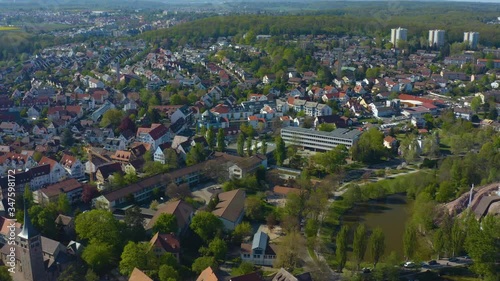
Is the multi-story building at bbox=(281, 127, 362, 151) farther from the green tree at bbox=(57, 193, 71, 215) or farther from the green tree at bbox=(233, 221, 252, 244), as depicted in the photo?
the green tree at bbox=(57, 193, 71, 215)

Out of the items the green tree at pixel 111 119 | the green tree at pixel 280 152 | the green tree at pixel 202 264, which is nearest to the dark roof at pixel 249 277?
the green tree at pixel 202 264

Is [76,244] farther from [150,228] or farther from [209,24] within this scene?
[209,24]

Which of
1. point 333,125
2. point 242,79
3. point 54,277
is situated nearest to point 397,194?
point 333,125

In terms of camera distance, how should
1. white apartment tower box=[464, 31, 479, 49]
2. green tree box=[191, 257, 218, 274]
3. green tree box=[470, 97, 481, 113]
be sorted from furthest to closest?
white apartment tower box=[464, 31, 479, 49] → green tree box=[470, 97, 481, 113] → green tree box=[191, 257, 218, 274]

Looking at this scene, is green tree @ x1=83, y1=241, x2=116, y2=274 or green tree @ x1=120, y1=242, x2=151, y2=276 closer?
green tree @ x1=120, y1=242, x2=151, y2=276

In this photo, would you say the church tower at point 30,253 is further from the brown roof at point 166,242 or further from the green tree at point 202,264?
the green tree at point 202,264

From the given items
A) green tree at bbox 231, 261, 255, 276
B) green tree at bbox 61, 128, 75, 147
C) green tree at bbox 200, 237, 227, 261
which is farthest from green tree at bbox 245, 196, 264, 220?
green tree at bbox 61, 128, 75, 147
